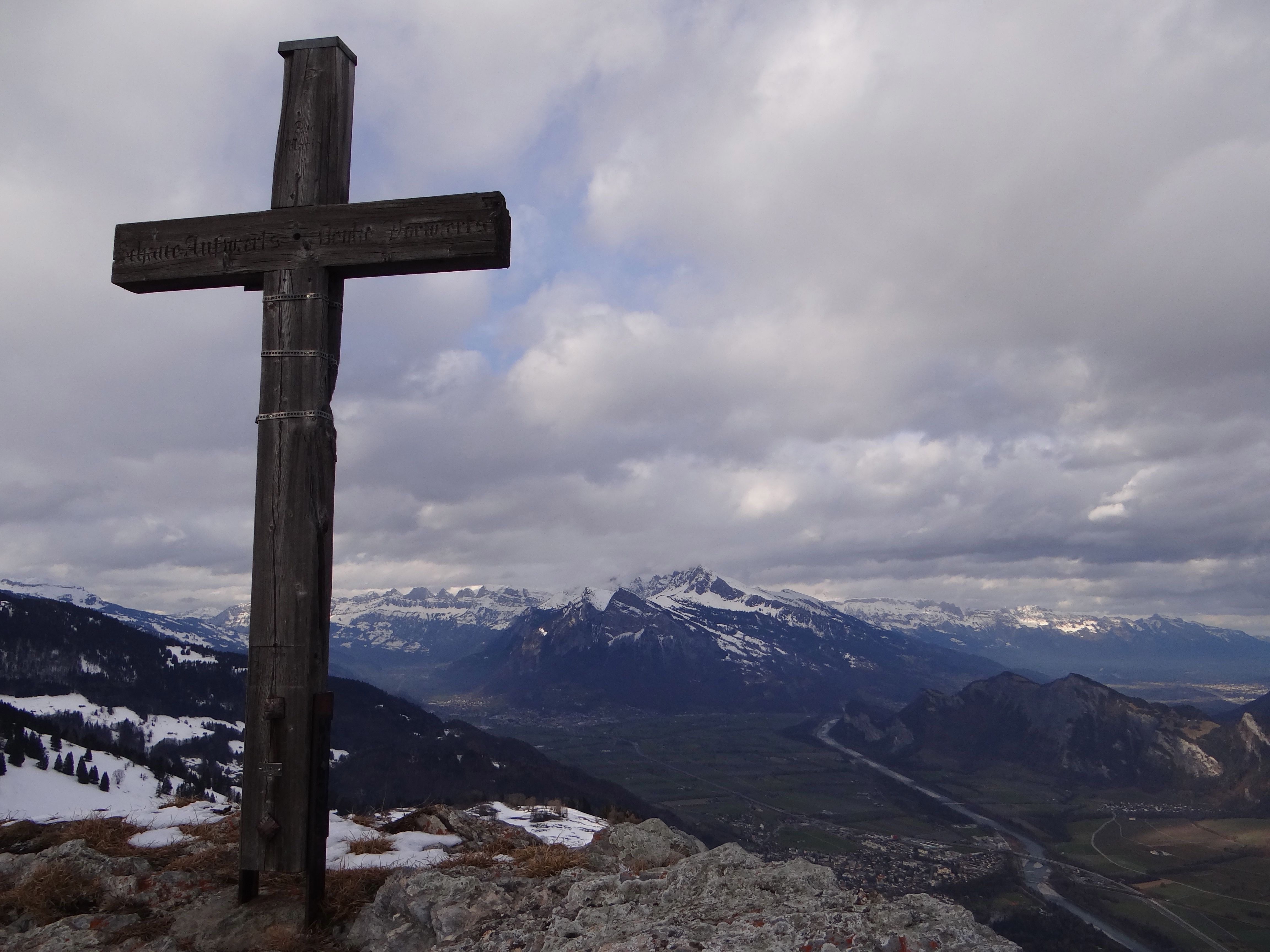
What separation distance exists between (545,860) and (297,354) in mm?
6022

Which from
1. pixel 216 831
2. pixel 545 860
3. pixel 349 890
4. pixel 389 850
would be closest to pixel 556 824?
pixel 389 850

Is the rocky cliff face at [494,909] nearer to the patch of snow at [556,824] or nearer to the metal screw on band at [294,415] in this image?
the patch of snow at [556,824]

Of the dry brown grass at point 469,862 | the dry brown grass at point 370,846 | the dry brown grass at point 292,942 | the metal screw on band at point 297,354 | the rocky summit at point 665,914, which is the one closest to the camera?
the rocky summit at point 665,914

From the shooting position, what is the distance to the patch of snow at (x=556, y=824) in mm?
12453

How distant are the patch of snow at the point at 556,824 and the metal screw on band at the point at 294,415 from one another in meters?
6.59

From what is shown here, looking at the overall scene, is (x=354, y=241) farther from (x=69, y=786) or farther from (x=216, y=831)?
(x=69, y=786)

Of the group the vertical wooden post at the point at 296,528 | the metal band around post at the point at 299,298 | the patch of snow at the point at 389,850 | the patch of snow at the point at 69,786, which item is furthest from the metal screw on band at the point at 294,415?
the patch of snow at the point at 69,786

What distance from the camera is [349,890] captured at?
24.5ft

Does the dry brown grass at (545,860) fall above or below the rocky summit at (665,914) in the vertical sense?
below

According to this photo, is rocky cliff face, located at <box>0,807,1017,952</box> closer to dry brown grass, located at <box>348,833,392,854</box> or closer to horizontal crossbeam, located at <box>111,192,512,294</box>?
dry brown grass, located at <box>348,833,392,854</box>

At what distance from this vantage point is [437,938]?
6.48 m

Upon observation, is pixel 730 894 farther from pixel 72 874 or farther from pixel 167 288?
pixel 167 288

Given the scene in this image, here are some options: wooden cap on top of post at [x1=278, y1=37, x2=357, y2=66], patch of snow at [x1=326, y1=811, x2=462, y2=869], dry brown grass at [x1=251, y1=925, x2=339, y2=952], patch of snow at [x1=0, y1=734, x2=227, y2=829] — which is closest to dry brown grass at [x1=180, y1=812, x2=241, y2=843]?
patch of snow at [x1=326, y1=811, x2=462, y2=869]

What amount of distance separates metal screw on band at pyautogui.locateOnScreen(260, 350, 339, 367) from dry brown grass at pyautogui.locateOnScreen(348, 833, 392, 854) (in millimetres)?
6245
